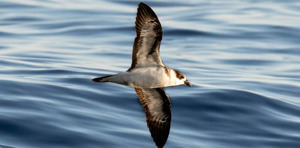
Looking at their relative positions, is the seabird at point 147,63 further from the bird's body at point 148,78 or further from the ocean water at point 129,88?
the ocean water at point 129,88

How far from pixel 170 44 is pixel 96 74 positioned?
7196mm

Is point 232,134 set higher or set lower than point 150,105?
lower

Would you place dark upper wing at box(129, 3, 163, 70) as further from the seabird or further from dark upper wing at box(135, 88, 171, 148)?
dark upper wing at box(135, 88, 171, 148)

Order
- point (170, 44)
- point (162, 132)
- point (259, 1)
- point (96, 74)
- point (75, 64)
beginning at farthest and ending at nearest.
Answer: point (259, 1) → point (170, 44) → point (75, 64) → point (96, 74) → point (162, 132)

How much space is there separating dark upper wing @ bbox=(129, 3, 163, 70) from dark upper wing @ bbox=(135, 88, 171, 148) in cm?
109

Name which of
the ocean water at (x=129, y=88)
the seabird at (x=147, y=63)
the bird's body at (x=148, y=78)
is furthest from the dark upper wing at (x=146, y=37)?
the ocean water at (x=129, y=88)

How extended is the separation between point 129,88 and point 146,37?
6.31m

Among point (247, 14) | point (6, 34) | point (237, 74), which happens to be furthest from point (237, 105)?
point (247, 14)

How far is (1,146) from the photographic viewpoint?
13.5 meters

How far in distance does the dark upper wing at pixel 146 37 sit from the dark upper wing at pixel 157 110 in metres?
1.09

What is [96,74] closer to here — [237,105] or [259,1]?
[237,105]

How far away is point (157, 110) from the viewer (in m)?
12.3

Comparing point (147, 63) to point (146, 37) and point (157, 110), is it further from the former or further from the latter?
point (157, 110)

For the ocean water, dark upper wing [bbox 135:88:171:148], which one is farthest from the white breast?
the ocean water
